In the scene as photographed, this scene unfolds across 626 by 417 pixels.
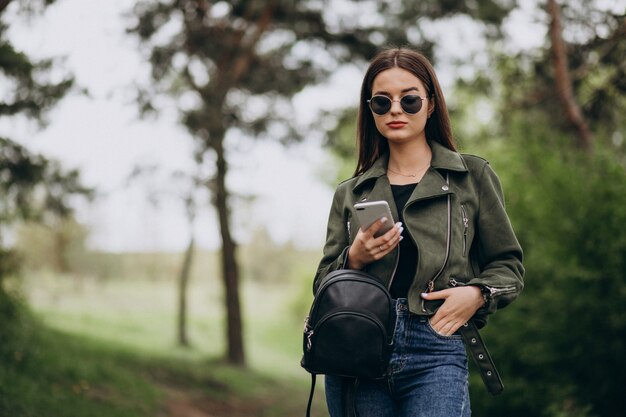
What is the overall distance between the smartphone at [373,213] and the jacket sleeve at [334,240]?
0.26m

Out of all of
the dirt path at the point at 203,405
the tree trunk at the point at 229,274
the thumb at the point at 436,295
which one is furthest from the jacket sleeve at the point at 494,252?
the tree trunk at the point at 229,274

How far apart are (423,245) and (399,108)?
549 millimetres

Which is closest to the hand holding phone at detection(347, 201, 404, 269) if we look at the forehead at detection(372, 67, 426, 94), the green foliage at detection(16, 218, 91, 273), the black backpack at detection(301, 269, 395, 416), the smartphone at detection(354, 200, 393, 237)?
the smartphone at detection(354, 200, 393, 237)

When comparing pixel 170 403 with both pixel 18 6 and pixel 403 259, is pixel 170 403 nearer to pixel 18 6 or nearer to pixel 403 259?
pixel 18 6

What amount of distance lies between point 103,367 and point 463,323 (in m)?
9.75

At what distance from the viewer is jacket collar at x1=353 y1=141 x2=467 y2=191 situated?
2.71 metres

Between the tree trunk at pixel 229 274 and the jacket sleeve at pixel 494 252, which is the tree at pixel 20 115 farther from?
the jacket sleeve at pixel 494 252

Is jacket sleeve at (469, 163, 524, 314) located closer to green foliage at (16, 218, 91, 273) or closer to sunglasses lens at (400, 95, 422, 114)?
sunglasses lens at (400, 95, 422, 114)

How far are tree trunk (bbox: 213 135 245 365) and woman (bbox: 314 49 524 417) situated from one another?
519 inches

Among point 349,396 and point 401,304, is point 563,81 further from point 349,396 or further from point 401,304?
point 349,396

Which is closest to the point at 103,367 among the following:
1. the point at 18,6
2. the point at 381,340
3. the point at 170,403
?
the point at 170,403

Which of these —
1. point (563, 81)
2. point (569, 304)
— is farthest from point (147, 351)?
point (569, 304)

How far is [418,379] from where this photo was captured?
8.43 ft

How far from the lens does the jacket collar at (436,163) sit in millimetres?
2713
